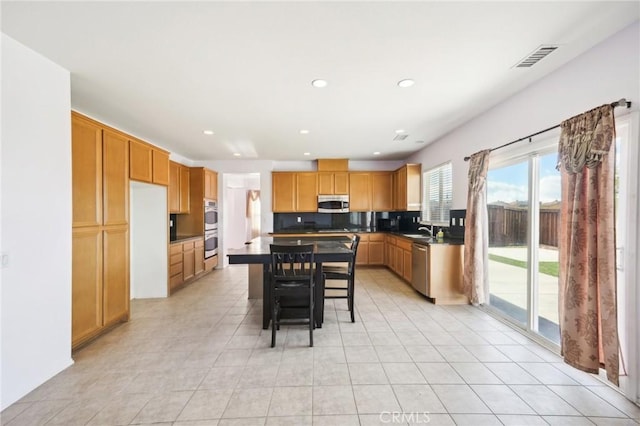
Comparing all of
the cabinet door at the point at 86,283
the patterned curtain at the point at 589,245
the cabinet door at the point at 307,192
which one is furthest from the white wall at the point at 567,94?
the cabinet door at the point at 86,283

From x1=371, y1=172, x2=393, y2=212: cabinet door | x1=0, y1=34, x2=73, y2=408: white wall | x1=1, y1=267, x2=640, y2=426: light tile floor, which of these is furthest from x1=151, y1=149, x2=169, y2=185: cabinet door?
x1=371, y1=172, x2=393, y2=212: cabinet door

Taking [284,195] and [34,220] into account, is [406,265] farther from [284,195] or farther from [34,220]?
[34,220]

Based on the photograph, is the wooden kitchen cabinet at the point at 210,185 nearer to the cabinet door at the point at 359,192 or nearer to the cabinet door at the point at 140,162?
the cabinet door at the point at 140,162

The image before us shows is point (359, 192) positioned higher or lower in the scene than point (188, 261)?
higher

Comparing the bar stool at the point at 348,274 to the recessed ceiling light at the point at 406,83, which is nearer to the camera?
the recessed ceiling light at the point at 406,83

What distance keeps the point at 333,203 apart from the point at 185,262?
3.34 meters

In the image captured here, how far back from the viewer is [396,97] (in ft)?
9.48

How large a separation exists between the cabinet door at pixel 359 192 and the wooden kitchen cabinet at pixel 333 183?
123 mm

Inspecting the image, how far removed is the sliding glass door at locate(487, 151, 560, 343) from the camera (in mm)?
2592

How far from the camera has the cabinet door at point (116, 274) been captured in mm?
2873

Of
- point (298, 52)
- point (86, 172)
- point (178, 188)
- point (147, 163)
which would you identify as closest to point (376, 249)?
point (178, 188)

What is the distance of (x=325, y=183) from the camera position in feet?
20.8

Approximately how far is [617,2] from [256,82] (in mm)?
2583

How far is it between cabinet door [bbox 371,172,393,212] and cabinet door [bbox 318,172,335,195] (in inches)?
39.3
